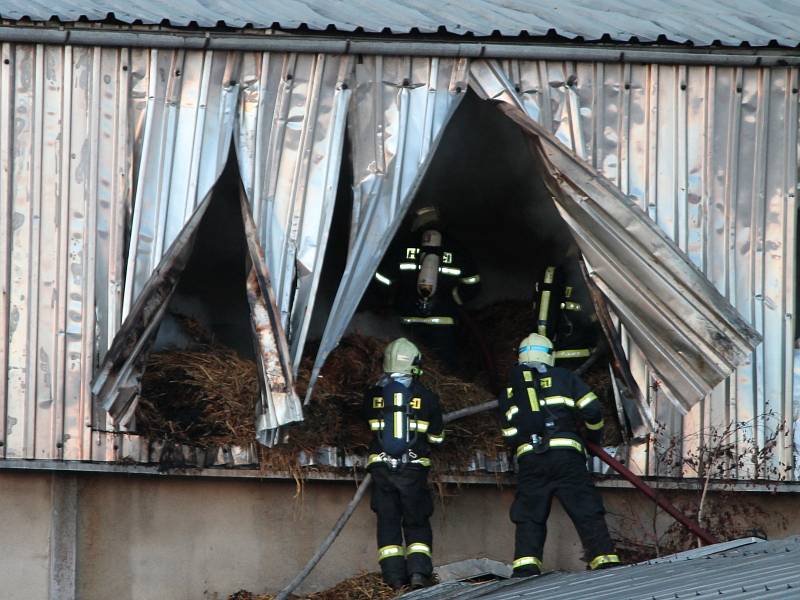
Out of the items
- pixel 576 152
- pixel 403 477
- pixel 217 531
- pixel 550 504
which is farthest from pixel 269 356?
pixel 576 152

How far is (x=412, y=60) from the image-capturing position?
30.6 feet

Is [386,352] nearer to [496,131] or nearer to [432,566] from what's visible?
[432,566]

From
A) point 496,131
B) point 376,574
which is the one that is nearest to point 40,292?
point 376,574

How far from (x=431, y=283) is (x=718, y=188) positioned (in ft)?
8.30

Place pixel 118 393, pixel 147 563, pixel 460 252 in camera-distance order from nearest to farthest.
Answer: pixel 118 393 → pixel 147 563 → pixel 460 252

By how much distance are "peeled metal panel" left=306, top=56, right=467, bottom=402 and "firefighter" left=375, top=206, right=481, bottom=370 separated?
1.87m

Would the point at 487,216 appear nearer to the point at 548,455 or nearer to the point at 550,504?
the point at 548,455

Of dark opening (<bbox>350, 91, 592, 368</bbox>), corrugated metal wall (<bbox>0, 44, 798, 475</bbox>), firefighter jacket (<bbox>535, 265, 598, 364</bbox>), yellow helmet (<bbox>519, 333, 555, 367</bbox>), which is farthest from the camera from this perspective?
dark opening (<bbox>350, 91, 592, 368</bbox>)

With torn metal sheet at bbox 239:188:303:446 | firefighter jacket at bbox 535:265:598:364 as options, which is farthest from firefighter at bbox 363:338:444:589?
firefighter jacket at bbox 535:265:598:364

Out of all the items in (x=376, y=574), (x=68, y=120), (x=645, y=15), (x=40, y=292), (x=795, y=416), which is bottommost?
(x=376, y=574)

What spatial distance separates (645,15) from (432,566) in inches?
173

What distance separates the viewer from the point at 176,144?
9180mm

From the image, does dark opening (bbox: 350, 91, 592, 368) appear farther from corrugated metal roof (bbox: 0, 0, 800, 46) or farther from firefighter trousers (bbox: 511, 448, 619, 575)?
firefighter trousers (bbox: 511, 448, 619, 575)

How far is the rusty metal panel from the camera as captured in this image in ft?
31.1
